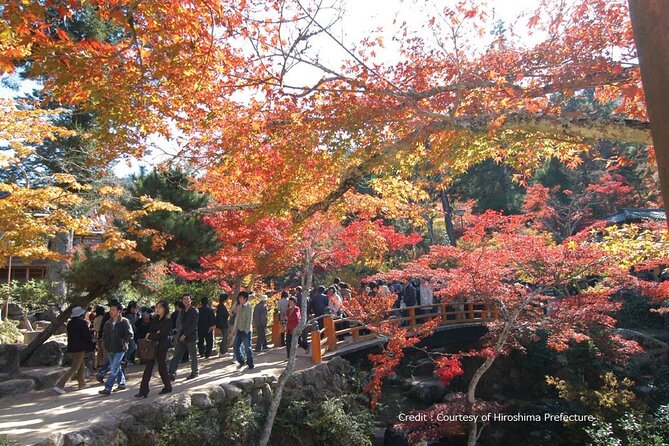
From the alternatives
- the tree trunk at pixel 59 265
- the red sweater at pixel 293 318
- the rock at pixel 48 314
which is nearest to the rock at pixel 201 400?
the red sweater at pixel 293 318

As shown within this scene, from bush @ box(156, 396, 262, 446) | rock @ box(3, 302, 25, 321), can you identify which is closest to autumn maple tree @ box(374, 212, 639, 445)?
bush @ box(156, 396, 262, 446)

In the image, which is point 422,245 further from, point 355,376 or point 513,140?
point 513,140

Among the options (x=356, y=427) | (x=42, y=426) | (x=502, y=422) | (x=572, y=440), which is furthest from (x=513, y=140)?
(x=502, y=422)

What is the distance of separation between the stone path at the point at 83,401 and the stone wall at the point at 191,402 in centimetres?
24

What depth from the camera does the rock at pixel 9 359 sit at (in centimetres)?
914

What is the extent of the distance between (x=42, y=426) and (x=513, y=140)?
7.22 m

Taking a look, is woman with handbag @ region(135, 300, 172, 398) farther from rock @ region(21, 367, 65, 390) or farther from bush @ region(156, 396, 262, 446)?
→ rock @ region(21, 367, 65, 390)

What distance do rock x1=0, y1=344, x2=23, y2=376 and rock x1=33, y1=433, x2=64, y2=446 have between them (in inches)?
188

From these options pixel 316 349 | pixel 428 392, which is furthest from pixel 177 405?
pixel 428 392

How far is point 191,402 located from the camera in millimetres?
7469

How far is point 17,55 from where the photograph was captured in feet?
14.4

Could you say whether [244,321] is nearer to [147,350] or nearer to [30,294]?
[147,350]

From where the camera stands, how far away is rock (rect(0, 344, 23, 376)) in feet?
30.0

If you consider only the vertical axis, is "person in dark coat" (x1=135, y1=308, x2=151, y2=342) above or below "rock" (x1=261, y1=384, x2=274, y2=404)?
above
